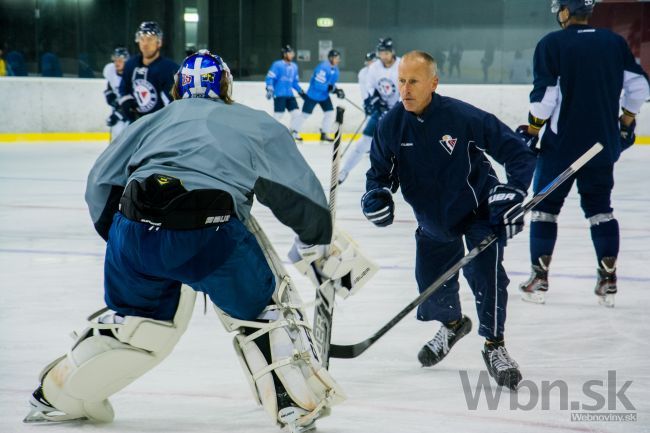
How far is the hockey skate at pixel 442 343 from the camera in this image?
3.07 meters

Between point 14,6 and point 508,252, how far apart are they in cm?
1061

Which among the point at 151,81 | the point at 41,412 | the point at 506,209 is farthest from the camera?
the point at 151,81

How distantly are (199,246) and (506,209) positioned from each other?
3.46 feet

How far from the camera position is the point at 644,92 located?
4.01 metres

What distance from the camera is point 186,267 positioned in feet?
7.15

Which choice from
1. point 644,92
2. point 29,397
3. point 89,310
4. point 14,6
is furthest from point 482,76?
point 29,397

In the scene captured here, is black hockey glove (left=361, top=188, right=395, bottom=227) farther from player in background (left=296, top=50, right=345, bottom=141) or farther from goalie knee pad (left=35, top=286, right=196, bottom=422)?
player in background (left=296, top=50, right=345, bottom=141)

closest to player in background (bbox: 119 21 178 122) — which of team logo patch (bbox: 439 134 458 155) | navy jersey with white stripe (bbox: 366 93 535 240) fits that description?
navy jersey with white stripe (bbox: 366 93 535 240)

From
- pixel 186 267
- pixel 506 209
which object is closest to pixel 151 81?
pixel 506 209

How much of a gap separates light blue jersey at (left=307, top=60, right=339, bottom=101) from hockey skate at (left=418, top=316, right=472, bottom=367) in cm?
1008

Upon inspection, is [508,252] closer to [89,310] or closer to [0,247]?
[89,310]

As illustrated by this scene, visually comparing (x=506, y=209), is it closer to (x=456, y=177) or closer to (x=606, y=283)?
(x=456, y=177)

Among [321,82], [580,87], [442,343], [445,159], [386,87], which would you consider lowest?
[442,343]

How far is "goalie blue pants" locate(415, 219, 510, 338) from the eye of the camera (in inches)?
114
